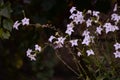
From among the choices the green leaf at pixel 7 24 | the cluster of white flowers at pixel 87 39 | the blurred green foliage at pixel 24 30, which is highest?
the blurred green foliage at pixel 24 30

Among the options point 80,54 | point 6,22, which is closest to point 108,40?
point 80,54

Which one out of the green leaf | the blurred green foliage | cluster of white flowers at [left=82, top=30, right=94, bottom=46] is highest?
the blurred green foliage

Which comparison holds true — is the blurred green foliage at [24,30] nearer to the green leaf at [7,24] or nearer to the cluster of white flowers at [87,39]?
Result: the green leaf at [7,24]

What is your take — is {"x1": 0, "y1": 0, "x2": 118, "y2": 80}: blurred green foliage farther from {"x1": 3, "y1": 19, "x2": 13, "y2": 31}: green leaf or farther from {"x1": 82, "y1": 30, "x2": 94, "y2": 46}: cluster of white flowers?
{"x1": 82, "y1": 30, "x2": 94, "y2": 46}: cluster of white flowers

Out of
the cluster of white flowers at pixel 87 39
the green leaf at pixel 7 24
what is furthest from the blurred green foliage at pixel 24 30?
the cluster of white flowers at pixel 87 39

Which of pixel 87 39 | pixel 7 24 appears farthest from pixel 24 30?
pixel 87 39

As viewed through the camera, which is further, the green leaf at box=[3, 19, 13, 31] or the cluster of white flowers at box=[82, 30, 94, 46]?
the green leaf at box=[3, 19, 13, 31]

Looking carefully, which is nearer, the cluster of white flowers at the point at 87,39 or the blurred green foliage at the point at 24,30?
the cluster of white flowers at the point at 87,39

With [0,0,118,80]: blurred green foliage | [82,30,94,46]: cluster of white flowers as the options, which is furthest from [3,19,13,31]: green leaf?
[82,30,94,46]: cluster of white flowers

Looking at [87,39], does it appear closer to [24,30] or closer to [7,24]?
[7,24]

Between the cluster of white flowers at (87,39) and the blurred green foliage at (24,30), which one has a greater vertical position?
the blurred green foliage at (24,30)

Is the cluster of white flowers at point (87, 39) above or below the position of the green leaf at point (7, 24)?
below

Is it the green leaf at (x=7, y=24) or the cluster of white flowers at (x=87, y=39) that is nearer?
the cluster of white flowers at (x=87, y=39)
